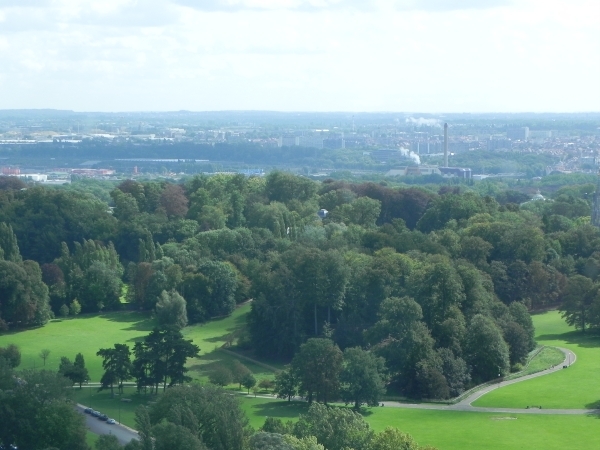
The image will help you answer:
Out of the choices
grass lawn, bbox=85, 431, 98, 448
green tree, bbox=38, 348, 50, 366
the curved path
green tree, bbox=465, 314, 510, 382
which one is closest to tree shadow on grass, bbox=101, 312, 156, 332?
green tree, bbox=38, 348, 50, 366

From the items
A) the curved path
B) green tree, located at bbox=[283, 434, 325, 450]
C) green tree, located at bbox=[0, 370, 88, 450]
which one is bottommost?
the curved path

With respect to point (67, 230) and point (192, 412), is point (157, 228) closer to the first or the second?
point (67, 230)

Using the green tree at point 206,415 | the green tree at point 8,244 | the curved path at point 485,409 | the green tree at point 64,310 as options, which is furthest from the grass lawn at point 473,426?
the green tree at point 8,244

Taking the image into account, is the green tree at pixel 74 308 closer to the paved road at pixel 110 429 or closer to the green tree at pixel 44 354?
the green tree at pixel 44 354

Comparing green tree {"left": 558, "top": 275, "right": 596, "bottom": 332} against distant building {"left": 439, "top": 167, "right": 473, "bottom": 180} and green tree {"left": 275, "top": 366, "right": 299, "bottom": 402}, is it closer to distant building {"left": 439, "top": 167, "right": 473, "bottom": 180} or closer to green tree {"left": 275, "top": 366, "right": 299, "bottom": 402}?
green tree {"left": 275, "top": 366, "right": 299, "bottom": 402}

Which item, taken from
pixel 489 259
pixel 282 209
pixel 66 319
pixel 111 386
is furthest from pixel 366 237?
pixel 111 386

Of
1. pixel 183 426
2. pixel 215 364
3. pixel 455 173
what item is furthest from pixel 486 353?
pixel 455 173
